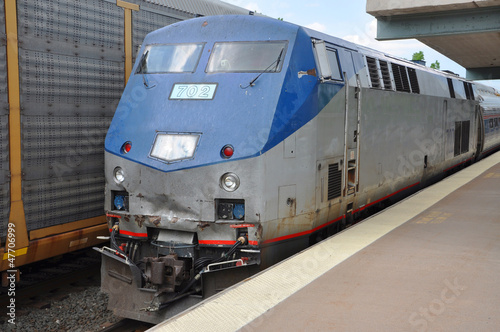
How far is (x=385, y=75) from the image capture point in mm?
8547

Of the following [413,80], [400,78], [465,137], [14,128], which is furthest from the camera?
[465,137]

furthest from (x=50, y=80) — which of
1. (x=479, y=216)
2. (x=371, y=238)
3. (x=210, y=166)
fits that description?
(x=479, y=216)

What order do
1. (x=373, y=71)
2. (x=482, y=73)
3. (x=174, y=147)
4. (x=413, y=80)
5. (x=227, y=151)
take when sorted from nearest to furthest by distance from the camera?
(x=227, y=151)
(x=174, y=147)
(x=373, y=71)
(x=413, y=80)
(x=482, y=73)

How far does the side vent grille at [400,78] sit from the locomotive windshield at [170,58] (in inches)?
160

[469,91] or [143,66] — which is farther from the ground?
[469,91]

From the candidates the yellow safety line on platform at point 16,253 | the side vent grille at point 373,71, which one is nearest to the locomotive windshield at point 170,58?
the yellow safety line on platform at point 16,253

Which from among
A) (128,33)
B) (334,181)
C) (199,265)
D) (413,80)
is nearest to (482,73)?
(413,80)

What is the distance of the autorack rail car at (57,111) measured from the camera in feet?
20.2

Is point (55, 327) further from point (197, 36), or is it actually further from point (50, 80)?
point (197, 36)

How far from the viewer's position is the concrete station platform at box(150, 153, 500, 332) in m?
4.12

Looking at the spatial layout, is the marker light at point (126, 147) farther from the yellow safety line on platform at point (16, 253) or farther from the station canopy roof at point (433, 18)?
the station canopy roof at point (433, 18)

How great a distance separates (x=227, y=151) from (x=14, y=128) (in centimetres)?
266

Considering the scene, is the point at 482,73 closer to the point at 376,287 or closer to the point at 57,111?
the point at 57,111

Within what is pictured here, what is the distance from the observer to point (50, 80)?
666 cm
